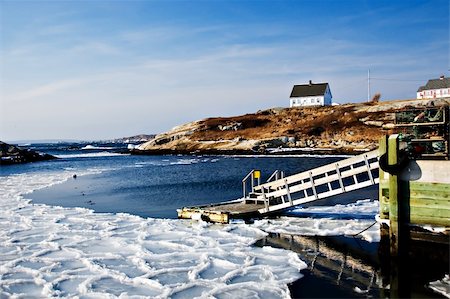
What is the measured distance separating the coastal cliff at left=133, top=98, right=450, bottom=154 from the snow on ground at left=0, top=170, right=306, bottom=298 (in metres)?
54.1

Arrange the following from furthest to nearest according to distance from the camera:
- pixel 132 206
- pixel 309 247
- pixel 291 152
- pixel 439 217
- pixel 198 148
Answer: pixel 198 148, pixel 291 152, pixel 132 206, pixel 309 247, pixel 439 217

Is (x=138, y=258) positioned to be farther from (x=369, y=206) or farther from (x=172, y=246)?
(x=369, y=206)

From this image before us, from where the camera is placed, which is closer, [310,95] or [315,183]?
[315,183]

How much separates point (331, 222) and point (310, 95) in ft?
332

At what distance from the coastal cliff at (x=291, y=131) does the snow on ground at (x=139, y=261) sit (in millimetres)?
54140

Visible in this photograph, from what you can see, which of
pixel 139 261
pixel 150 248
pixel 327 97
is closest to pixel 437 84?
pixel 327 97

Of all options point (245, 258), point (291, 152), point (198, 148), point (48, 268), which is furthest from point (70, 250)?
point (198, 148)

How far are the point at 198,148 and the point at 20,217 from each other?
70.0 m

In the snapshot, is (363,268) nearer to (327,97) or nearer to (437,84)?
(437,84)

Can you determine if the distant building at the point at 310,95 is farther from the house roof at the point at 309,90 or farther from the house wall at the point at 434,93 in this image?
the house wall at the point at 434,93

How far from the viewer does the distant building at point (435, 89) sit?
335 ft

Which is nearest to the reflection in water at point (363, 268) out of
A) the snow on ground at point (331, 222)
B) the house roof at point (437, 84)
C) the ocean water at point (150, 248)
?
the ocean water at point (150, 248)

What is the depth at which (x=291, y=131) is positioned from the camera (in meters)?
89.5

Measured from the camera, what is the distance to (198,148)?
9225cm
